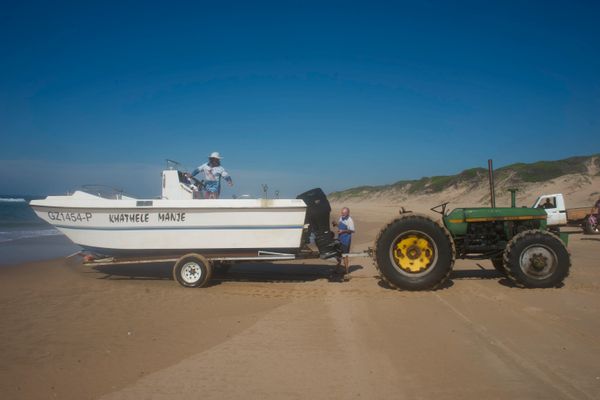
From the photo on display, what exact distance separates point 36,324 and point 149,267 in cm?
376

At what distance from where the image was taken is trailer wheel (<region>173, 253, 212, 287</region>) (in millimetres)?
6145

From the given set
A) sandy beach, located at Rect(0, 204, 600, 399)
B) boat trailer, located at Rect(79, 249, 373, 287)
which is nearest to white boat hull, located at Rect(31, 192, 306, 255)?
boat trailer, located at Rect(79, 249, 373, 287)

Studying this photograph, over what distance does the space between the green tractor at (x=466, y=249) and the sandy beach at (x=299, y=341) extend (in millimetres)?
247

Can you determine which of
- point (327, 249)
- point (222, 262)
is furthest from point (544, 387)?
point (222, 262)

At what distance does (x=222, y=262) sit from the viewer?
21.2 feet

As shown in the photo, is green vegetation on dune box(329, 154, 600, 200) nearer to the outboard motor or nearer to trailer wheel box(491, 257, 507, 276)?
trailer wheel box(491, 257, 507, 276)

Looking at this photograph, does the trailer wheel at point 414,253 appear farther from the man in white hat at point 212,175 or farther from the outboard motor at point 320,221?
the man in white hat at point 212,175

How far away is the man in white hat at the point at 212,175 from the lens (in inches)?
276

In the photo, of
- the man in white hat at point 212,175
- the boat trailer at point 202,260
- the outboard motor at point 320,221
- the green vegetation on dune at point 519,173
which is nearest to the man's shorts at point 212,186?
the man in white hat at point 212,175

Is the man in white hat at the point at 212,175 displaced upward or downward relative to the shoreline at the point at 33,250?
upward

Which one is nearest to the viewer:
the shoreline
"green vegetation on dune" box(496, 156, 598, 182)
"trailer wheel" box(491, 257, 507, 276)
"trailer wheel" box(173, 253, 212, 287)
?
"trailer wheel" box(173, 253, 212, 287)

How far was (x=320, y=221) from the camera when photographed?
6.47 meters

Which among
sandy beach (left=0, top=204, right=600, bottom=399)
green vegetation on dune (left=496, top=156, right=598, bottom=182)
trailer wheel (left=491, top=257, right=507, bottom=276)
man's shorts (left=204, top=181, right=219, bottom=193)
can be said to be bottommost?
sandy beach (left=0, top=204, right=600, bottom=399)

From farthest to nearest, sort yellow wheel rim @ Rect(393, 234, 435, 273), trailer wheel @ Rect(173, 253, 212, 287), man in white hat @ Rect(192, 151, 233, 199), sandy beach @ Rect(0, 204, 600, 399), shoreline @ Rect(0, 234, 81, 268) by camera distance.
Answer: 1. shoreline @ Rect(0, 234, 81, 268)
2. man in white hat @ Rect(192, 151, 233, 199)
3. trailer wheel @ Rect(173, 253, 212, 287)
4. yellow wheel rim @ Rect(393, 234, 435, 273)
5. sandy beach @ Rect(0, 204, 600, 399)
